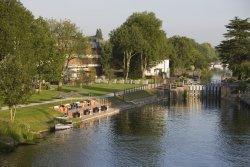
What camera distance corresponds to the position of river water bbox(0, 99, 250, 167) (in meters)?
73.7

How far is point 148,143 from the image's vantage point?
87.0 metres

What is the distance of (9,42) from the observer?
354 feet

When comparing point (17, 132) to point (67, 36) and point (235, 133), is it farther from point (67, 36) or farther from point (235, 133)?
point (67, 36)

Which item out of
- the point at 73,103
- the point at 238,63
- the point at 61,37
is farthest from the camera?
the point at 238,63

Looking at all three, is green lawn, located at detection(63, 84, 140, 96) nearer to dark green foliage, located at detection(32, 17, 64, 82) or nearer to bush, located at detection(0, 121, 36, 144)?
dark green foliage, located at detection(32, 17, 64, 82)

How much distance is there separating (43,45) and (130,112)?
24.6m

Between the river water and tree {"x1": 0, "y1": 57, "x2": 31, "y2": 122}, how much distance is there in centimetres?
786

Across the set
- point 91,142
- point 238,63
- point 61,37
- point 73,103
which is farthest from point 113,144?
point 238,63

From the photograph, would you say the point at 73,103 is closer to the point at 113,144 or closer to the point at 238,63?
the point at 113,144

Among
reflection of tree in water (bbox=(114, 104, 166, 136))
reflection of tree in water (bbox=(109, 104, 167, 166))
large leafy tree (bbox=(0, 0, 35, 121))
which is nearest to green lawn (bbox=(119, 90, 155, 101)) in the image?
reflection of tree in water (bbox=(114, 104, 166, 136))

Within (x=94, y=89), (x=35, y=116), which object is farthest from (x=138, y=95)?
(x=35, y=116)

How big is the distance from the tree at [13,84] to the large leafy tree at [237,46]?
314 feet

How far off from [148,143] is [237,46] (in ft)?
322

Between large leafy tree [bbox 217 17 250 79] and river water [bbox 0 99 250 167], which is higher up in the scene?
large leafy tree [bbox 217 17 250 79]
